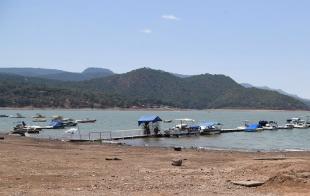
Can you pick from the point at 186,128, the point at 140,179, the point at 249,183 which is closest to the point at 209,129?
Result: the point at 186,128

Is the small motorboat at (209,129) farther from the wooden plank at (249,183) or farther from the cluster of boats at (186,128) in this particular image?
the wooden plank at (249,183)

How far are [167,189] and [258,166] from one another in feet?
17.9

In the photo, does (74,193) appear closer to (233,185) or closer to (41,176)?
(41,176)

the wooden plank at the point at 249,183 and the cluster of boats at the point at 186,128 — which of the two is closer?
the wooden plank at the point at 249,183

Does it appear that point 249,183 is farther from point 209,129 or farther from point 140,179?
point 209,129

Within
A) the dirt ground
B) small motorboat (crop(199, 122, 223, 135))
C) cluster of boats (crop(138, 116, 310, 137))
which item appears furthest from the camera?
small motorboat (crop(199, 122, 223, 135))

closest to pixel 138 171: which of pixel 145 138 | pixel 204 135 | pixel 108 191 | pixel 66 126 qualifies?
pixel 108 191

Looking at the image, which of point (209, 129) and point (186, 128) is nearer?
point (186, 128)

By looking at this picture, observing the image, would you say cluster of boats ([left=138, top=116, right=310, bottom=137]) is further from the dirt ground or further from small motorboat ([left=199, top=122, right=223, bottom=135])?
the dirt ground

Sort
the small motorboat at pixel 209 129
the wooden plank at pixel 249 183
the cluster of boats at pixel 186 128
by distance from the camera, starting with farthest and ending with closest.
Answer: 1. the small motorboat at pixel 209 129
2. the cluster of boats at pixel 186 128
3. the wooden plank at pixel 249 183

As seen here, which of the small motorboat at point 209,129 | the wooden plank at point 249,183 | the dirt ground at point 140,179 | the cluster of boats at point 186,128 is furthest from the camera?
the small motorboat at point 209,129

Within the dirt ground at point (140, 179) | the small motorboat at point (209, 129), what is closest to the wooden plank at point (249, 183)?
the dirt ground at point (140, 179)

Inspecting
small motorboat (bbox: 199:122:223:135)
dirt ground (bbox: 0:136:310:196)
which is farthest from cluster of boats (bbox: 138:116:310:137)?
dirt ground (bbox: 0:136:310:196)

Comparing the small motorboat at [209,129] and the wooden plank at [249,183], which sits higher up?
the wooden plank at [249,183]
